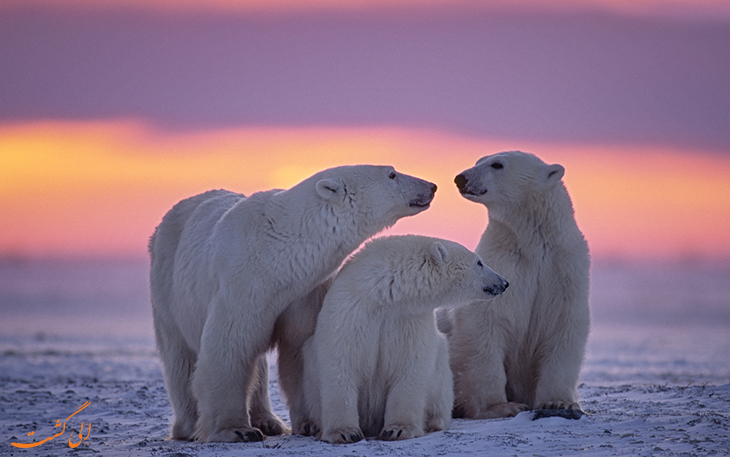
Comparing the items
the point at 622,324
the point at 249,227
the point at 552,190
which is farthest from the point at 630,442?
the point at 622,324

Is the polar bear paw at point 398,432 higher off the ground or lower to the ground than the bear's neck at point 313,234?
lower

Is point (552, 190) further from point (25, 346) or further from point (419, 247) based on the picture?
point (25, 346)

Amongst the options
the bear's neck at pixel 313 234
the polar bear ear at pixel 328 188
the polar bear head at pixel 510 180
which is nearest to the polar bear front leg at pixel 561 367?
the polar bear head at pixel 510 180

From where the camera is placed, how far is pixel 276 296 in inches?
191

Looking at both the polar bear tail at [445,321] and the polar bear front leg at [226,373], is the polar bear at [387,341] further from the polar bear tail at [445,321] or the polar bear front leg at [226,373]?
the polar bear tail at [445,321]

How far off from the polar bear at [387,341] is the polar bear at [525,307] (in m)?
0.62

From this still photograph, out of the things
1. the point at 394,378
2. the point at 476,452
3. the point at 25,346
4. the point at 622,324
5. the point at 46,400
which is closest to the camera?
the point at 476,452

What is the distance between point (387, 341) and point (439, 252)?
0.66 m

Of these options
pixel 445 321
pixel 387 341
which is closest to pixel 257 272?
pixel 387 341

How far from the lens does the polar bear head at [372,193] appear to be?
500cm

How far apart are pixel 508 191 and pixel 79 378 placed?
543 cm

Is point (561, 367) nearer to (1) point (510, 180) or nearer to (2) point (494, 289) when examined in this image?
(2) point (494, 289)

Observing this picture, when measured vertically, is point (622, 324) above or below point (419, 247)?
below

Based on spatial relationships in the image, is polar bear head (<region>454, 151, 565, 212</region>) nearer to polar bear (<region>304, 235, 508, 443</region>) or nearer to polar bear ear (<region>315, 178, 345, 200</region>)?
polar bear (<region>304, 235, 508, 443</region>)
